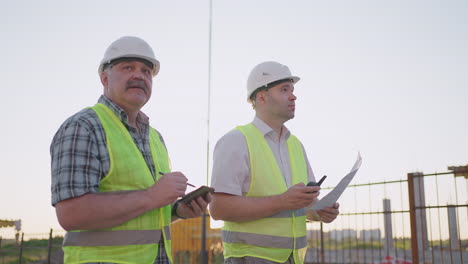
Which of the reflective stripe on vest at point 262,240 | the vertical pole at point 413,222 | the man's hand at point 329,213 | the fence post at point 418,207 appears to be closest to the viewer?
the reflective stripe on vest at point 262,240

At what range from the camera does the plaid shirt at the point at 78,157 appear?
2121mm

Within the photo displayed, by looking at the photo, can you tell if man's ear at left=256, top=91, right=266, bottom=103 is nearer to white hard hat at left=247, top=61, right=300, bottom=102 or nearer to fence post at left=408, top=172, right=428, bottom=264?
white hard hat at left=247, top=61, right=300, bottom=102

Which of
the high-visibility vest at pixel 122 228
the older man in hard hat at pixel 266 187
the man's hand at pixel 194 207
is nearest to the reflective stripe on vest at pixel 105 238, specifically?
the high-visibility vest at pixel 122 228

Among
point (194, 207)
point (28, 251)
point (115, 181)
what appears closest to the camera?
point (115, 181)

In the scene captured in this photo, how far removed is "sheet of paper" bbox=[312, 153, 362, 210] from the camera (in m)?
3.31

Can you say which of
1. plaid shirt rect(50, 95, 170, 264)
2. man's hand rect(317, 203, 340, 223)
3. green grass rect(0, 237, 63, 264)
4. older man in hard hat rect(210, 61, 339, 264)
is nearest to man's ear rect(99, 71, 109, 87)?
plaid shirt rect(50, 95, 170, 264)

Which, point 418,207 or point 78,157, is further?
point 418,207

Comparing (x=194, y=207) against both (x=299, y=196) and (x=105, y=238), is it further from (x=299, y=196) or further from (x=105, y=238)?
(x=299, y=196)

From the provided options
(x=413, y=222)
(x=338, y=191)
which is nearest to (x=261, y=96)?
(x=338, y=191)

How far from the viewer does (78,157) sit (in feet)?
7.10

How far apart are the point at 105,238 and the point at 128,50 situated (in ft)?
3.40

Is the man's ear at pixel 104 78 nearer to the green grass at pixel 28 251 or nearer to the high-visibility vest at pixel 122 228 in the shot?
the high-visibility vest at pixel 122 228

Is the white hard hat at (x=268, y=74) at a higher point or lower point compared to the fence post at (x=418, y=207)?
higher

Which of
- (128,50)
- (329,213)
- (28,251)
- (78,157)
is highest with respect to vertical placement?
(128,50)
